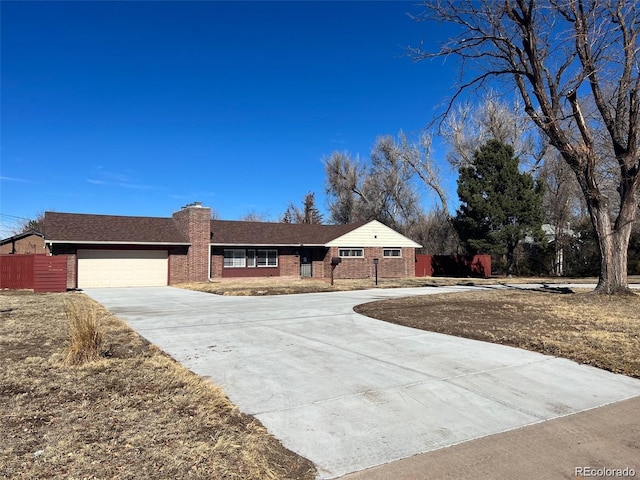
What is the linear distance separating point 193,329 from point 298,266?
808 inches

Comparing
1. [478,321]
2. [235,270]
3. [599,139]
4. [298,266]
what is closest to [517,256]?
[599,139]

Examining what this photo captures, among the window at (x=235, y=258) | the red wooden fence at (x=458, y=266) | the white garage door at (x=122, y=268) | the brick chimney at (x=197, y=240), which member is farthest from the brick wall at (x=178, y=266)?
the red wooden fence at (x=458, y=266)

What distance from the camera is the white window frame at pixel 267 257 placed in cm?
2873

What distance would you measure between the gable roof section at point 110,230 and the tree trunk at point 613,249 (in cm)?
1980

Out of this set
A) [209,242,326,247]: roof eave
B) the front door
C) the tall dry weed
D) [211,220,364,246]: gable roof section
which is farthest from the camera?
the front door

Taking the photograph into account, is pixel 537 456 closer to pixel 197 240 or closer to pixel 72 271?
pixel 72 271

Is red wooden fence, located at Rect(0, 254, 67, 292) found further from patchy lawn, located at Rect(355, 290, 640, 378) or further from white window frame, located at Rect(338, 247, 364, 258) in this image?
white window frame, located at Rect(338, 247, 364, 258)

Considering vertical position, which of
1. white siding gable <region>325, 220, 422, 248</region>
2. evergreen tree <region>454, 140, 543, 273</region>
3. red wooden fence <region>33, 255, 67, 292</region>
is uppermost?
evergreen tree <region>454, 140, 543, 273</region>

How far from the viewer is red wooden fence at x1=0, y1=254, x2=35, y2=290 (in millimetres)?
21234

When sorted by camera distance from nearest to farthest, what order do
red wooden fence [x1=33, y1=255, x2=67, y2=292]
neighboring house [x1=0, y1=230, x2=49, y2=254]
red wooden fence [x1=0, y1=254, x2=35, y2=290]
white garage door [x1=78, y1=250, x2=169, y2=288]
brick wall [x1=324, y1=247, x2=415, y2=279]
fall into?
red wooden fence [x1=33, y1=255, x2=67, y2=292] < red wooden fence [x1=0, y1=254, x2=35, y2=290] < white garage door [x1=78, y1=250, x2=169, y2=288] < brick wall [x1=324, y1=247, x2=415, y2=279] < neighboring house [x1=0, y1=230, x2=49, y2=254]

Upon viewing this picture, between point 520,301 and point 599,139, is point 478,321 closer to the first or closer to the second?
point 520,301

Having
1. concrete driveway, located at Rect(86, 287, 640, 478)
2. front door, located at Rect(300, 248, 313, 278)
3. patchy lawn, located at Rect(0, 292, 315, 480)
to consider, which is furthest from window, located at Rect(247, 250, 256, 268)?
patchy lawn, located at Rect(0, 292, 315, 480)

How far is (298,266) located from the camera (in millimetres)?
30031

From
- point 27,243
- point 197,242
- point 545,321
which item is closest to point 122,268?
point 197,242
